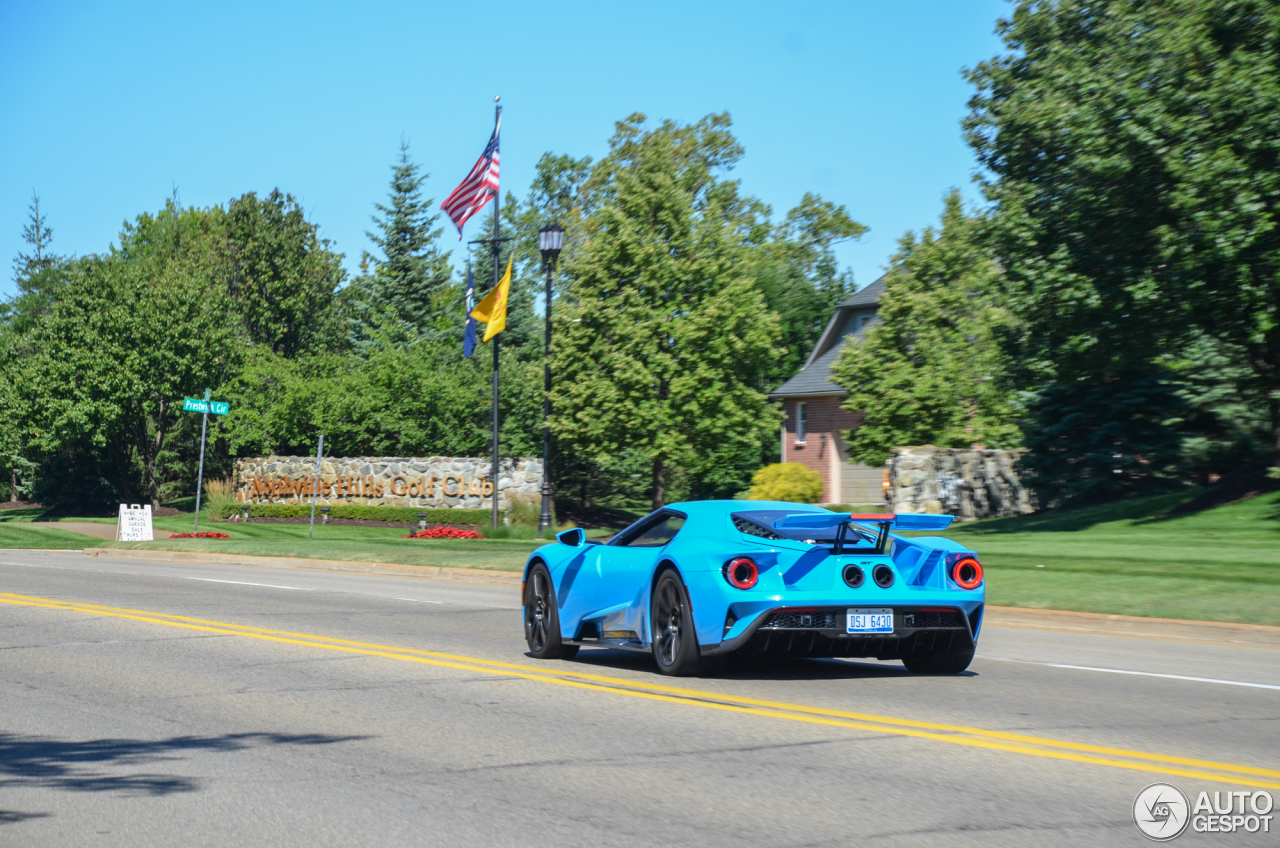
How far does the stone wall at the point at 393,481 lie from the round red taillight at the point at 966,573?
31.3 m

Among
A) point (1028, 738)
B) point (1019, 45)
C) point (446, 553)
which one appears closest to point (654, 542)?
point (1028, 738)

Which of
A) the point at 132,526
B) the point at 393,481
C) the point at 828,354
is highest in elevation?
the point at 828,354

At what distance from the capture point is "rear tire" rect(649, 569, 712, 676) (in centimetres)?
891

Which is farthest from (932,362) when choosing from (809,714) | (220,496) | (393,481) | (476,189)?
(809,714)

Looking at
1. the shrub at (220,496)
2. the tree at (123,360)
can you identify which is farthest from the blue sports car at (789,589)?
the tree at (123,360)

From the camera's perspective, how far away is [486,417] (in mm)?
45375

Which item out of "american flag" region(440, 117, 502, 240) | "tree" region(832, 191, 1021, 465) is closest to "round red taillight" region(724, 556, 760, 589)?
"american flag" region(440, 117, 502, 240)

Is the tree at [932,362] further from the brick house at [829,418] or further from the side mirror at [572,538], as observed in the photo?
the side mirror at [572,538]

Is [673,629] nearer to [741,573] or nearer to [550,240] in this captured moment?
[741,573]

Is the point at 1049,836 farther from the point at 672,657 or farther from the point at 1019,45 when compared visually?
the point at 1019,45

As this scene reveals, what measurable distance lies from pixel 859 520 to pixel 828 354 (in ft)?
143

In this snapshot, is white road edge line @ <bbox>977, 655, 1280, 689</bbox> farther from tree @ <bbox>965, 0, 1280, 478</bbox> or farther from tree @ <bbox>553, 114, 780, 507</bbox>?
tree @ <bbox>553, 114, 780, 507</bbox>

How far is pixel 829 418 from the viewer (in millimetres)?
50094

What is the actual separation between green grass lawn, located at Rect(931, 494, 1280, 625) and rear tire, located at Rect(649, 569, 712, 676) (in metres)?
6.83
